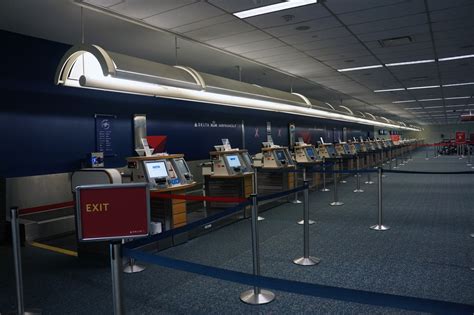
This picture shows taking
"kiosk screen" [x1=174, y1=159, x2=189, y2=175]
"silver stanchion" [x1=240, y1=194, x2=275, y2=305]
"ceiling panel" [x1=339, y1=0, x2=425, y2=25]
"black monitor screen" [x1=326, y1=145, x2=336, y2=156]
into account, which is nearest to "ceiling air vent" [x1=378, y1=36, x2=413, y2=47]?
"ceiling panel" [x1=339, y1=0, x2=425, y2=25]

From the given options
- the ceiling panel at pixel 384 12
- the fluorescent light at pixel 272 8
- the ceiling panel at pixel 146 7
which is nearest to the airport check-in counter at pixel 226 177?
the fluorescent light at pixel 272 8

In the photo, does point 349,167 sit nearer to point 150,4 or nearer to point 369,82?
point 369,82

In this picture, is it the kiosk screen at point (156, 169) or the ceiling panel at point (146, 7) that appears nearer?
the ceiling panel at point (146, 7)

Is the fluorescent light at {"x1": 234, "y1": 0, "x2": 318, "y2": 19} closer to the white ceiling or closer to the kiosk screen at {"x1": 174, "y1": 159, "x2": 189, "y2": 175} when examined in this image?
the white ceiling

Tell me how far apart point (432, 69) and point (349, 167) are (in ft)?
18.8

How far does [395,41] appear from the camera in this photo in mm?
6562

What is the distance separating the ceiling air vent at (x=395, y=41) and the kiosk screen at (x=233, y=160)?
3.48 metres

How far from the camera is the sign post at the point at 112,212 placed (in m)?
2.58

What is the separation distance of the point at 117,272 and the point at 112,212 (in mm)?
526

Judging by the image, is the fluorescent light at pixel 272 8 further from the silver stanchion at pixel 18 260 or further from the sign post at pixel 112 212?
the silver stanchion at pixel 18 260

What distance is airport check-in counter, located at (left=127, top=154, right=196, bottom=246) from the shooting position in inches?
213

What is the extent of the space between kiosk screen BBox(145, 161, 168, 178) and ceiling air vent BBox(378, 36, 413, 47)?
170 inches

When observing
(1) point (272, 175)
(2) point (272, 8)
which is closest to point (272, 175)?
(1) point (272, 175)

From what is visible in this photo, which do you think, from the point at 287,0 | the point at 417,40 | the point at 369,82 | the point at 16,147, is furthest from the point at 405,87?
the point at 16,147
